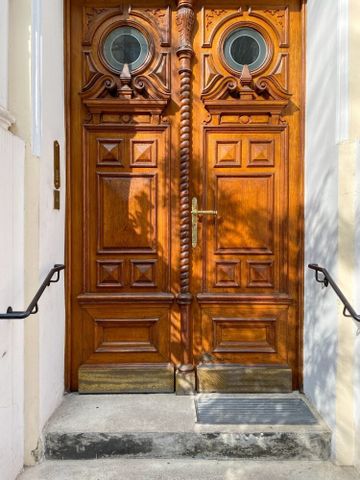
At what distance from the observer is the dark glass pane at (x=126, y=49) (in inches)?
116

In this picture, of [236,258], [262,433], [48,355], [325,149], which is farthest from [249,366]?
[325,149]

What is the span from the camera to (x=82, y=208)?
2.93m

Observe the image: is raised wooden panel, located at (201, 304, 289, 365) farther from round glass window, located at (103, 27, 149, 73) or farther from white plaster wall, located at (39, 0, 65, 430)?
round glass window, located at (103, 27, 149, 73)

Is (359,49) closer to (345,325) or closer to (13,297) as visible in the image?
→ (345,325)

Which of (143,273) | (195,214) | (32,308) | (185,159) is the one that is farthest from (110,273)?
(185,159)

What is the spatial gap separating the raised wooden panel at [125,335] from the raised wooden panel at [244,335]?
1.59 ft

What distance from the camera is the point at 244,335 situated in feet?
9.74

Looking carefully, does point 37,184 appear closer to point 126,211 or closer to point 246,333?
point 126,211

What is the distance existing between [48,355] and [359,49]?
2.74 meters

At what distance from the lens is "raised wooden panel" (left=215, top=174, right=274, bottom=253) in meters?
2.94

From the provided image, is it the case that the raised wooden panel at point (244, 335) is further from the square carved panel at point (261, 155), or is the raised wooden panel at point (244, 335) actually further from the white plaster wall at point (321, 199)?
the square carved panel at point (261, 155)

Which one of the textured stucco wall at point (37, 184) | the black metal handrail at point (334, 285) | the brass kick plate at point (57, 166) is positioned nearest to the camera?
the black metal handrail at point (334, 285)

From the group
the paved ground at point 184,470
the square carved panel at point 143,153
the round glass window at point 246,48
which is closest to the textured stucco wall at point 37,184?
the paved ground at point 184,470

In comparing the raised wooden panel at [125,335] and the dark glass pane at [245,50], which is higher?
the dark glass pane at [245,50]
